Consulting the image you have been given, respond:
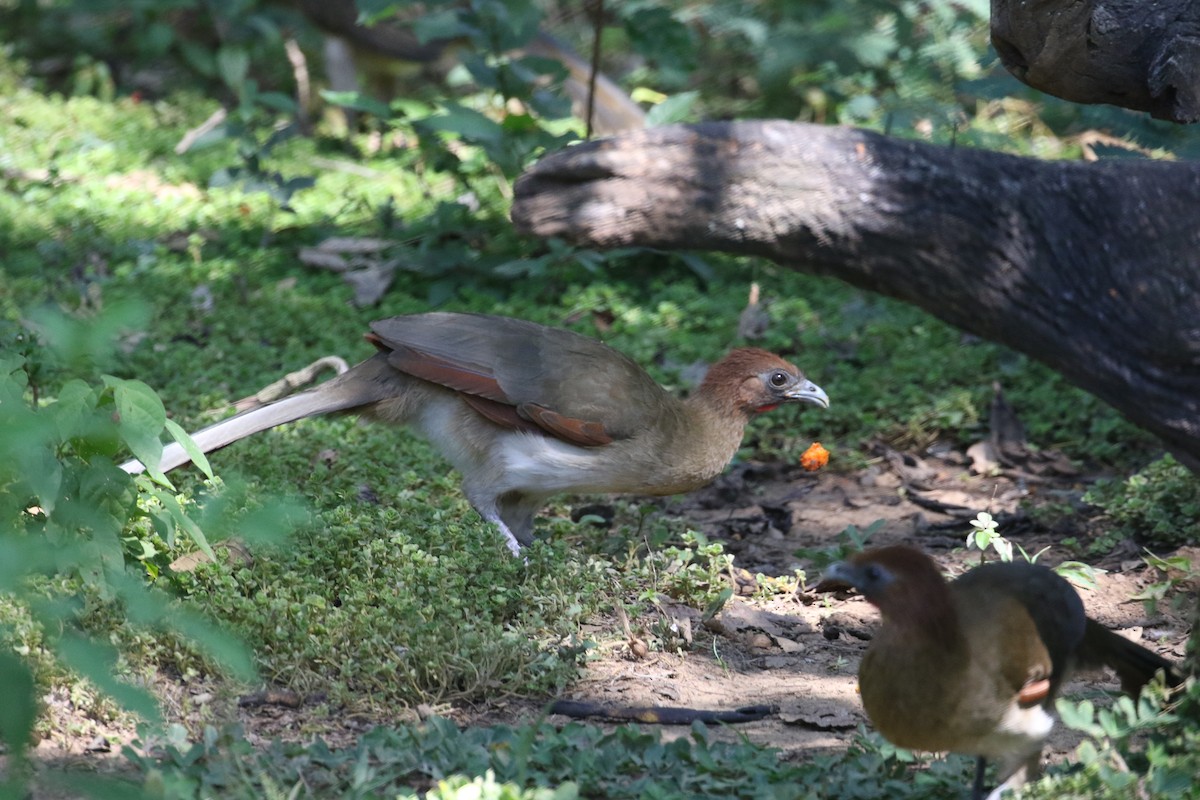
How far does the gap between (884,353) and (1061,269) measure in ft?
8.98

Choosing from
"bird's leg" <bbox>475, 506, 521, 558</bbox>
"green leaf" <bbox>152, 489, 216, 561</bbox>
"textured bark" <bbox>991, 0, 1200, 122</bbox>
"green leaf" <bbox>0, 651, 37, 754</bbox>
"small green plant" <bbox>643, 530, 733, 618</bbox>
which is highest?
"textured bark" <bbox>991, 0, 1200, 122</bbox>

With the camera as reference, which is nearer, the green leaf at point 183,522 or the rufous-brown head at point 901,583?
the rufous-brown head at point 901,583

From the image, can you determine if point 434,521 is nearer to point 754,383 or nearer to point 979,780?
point 754,383

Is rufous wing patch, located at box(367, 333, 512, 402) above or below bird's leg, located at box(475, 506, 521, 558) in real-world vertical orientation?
above

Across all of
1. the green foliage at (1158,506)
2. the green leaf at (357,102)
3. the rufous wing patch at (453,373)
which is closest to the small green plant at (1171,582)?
the green foliage at (1158,506)

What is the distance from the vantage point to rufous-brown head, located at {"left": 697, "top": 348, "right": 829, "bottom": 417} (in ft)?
18.6

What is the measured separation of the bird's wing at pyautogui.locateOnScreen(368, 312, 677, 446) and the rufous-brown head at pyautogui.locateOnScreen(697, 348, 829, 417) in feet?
0.78

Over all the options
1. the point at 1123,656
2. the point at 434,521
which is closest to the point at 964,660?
the point at 1123,656

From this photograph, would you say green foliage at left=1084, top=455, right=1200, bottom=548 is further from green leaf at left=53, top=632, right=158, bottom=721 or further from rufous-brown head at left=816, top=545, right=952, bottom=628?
green leaf at left=53, top=632, right=158, bottom=721

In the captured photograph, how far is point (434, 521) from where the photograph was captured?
517 centimetres

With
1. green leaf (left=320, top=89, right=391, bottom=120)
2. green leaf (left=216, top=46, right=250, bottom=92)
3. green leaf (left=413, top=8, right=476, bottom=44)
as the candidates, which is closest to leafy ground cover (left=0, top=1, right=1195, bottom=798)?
green leaf (left=320, top=89, right=391, bottom=120)

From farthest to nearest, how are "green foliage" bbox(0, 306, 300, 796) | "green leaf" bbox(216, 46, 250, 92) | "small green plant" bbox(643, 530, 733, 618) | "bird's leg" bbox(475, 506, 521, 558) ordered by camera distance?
1. "green leaf" bbox(216, 46, 250, 92)
2. "bird's leg" bbox(475, 506, 521, 558)
3. "small green plant" bbox(643, 530, 733, 618)
4. "green foliage" bbox(0, 306, 300, 796)

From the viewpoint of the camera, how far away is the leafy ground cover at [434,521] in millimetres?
3582

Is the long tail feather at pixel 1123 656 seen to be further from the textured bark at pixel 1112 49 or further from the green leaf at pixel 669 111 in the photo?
the green leaf at pixel 669 111
